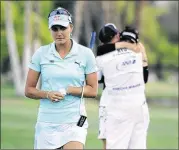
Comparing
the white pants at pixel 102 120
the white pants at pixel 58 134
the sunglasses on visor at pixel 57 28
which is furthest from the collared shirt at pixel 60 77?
the white pants at pixel 102 120

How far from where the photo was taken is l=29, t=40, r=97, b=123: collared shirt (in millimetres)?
8008

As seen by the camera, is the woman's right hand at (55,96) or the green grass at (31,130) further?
the green grass at (31,130)

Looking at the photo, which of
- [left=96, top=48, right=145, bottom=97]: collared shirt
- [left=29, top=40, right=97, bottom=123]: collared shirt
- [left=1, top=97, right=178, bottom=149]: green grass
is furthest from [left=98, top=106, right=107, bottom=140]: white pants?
[left=1, top=97, right=178, bottom=149]: green grass

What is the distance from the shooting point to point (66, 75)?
8008mm

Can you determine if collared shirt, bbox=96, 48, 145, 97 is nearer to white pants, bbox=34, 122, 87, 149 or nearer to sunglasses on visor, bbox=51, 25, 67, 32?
white pants, bbox=34, 122, 87, 149

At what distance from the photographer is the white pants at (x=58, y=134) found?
803 cm

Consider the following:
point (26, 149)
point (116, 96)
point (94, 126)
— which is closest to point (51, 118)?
point (116, 96)

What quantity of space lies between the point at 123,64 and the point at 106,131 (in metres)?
0.95

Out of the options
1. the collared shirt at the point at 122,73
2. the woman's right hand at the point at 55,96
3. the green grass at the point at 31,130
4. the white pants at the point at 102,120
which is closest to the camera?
the woman's right hand at the point at 55,96

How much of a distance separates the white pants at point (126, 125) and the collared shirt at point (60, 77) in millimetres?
2446

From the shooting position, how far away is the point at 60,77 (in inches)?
315

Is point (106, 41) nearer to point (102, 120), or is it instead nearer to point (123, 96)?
point (123, 96)

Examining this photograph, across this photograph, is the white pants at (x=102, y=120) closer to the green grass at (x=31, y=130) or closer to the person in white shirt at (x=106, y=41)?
the person in white shirt at (x=106, y=41)

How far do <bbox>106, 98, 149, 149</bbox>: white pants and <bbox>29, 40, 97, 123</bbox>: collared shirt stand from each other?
8.03 ft
